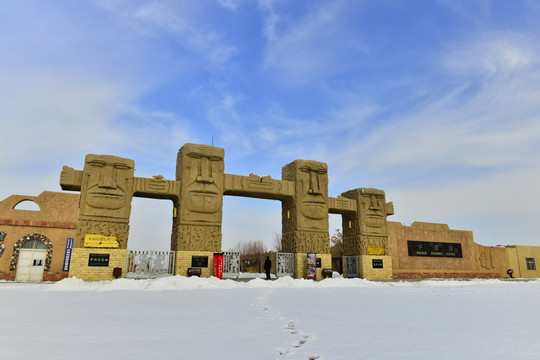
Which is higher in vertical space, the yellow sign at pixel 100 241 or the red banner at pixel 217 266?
the yellow sign at pixel 100 241

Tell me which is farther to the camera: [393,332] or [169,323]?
[169,323]

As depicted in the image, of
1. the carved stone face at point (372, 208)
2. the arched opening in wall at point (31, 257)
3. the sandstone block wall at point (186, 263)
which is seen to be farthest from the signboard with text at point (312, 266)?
the arched opening in wall at point (31, 257)

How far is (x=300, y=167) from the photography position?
73.7ft

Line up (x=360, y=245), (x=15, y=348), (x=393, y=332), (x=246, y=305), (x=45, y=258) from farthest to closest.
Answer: (x=360, y=245), (x=45, y=258), (x=246, y=305), (x=393, y=332), (x=15, y=348)

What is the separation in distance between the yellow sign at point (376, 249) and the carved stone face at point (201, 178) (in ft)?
35.1

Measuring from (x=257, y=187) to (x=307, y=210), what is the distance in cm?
345

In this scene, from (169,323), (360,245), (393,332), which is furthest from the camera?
(360,245)

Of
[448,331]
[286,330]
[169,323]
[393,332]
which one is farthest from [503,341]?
[169,323]

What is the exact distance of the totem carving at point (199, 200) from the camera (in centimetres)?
1947

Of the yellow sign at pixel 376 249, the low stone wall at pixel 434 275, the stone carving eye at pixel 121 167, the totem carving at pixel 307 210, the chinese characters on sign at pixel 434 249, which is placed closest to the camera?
the stone carving eye at pixel 121 167

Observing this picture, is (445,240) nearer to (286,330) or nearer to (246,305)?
(246,305)

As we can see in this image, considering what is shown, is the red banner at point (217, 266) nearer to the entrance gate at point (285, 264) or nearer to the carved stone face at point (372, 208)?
the entrance gate at point (285, 264)

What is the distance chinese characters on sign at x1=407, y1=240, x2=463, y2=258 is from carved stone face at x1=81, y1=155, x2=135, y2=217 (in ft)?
65.6

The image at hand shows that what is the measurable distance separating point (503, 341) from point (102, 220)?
1763 centimetres
